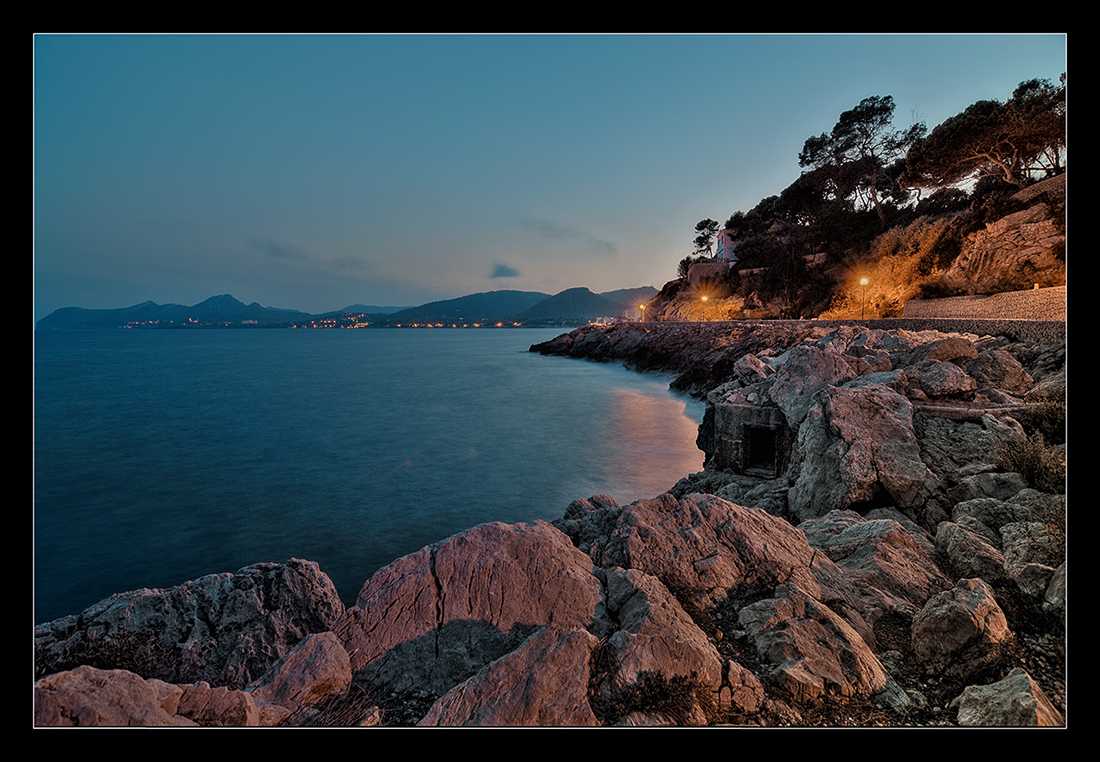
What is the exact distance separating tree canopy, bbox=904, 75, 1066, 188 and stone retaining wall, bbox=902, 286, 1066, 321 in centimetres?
591

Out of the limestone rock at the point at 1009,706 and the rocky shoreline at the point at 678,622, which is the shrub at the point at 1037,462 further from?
the limestone rock at the point at 1009,706

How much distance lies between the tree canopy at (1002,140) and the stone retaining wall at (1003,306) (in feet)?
19.4

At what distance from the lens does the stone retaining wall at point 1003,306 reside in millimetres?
13852

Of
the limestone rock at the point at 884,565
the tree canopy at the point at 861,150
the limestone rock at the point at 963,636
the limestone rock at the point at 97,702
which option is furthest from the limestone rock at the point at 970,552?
the tree canopy at the point at 861,150

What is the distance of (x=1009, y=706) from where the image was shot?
2.11 metres

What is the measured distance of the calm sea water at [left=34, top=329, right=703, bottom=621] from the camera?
779cm

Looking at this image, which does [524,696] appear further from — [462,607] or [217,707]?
[217,707]

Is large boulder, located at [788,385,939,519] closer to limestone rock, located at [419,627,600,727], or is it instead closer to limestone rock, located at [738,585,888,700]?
limestone rock, located at [738,585,888,700]

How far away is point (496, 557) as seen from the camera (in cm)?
321

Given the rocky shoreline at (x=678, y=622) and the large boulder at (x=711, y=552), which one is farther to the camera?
the large boulder at (x=711, y=552)

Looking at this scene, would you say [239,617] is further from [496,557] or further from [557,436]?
[557,436]

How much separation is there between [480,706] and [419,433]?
1620 centimetres

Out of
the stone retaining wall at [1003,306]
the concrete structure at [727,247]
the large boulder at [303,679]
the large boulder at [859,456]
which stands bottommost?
the large boulder at [303,679]
